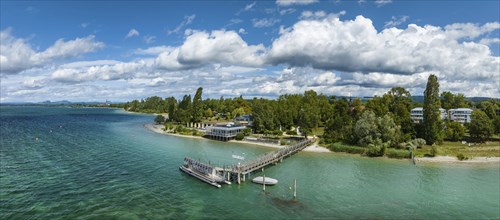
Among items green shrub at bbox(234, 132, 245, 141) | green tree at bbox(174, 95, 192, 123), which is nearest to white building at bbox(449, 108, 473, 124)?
green shrub at bbox(234, 132, 245, 141)

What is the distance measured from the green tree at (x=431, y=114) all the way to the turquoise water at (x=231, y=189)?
21254mm

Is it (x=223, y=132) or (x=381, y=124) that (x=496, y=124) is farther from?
(x=223, y=132)

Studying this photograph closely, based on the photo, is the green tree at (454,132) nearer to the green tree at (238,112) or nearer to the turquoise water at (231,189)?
the turquoise water at (231,189)

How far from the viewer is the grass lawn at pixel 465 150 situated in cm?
7644

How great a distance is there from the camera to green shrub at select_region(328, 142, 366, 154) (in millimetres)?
80125

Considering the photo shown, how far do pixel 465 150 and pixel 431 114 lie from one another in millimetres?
12909

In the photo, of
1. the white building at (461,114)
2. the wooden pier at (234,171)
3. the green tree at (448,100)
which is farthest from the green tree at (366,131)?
the green tree at (448,100)

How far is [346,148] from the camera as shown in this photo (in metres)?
82.5

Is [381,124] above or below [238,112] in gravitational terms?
below

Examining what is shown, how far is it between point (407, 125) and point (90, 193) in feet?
278

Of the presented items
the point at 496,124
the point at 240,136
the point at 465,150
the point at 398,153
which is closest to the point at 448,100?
the point at 496,124

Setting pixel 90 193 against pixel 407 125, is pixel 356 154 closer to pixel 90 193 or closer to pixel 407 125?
pixel 407 125

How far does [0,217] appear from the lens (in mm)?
37875

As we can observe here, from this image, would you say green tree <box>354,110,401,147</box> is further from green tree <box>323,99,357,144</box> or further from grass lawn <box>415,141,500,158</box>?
grass lawn <box>415,141,500,158</box>
